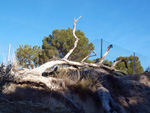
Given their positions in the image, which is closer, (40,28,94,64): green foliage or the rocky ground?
the rocky ground

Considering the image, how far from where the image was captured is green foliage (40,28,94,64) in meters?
22.2

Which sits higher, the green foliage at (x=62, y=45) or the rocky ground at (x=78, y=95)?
the green foliage at (x=62, y=45)

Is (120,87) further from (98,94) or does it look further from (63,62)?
(63,62)

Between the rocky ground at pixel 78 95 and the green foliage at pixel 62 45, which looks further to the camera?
the green foliage at pixel 62 45

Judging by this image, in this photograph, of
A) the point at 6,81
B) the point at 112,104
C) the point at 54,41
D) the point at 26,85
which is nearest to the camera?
the point at 6,81

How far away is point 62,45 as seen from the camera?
75.4 feet

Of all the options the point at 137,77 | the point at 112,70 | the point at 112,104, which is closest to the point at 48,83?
the point at 112,104

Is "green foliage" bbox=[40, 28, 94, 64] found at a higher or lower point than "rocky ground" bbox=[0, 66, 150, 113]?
higher

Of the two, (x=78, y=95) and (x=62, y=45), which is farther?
(x=62, y=45)

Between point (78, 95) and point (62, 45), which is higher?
point (62, 45)

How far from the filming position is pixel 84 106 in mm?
7695

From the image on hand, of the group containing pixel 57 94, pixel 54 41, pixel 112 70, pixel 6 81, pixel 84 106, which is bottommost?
pixel 84 106

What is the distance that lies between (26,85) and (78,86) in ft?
7.37

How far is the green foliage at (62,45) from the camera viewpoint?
22219 mm
